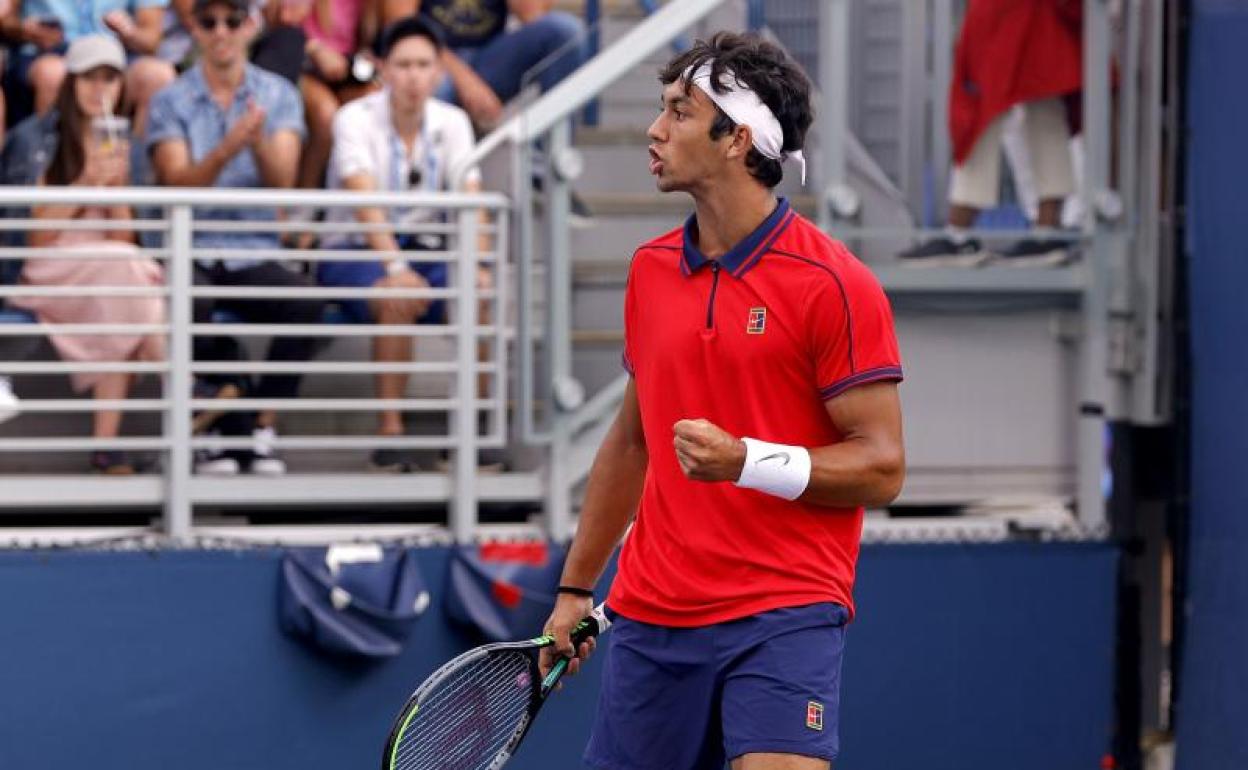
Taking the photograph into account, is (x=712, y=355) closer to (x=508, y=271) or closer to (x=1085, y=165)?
(x=508, y=271)

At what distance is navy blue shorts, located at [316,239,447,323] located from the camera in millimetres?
7938

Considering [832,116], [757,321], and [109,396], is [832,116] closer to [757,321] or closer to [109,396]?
[109,396]

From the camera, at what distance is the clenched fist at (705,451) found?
14.2 feet

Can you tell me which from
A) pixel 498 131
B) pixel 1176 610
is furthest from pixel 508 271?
pixel 1176 610

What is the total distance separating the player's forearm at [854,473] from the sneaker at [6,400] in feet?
11.8

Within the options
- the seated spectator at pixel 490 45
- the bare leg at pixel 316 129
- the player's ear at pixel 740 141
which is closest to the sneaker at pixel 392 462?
the bare leg at pixel 316 129

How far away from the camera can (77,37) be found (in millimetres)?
8805

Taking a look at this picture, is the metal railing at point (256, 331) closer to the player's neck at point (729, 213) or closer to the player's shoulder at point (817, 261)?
the player's neck at point (729, 213)

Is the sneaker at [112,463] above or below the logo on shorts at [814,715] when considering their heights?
above

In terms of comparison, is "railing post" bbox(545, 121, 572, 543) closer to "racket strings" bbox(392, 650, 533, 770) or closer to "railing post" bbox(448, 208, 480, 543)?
"railing post" bbox(448, 208, 480, 543)

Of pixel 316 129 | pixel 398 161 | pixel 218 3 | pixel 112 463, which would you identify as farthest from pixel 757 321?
pixel 316 129

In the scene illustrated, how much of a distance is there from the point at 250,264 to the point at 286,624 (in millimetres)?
1297

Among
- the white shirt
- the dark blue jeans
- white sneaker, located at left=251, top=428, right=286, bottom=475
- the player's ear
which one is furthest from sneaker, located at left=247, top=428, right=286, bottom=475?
the player's ear

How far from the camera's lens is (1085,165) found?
26.4 feet
